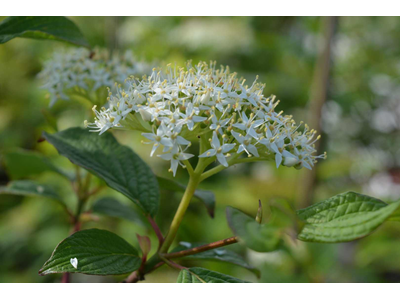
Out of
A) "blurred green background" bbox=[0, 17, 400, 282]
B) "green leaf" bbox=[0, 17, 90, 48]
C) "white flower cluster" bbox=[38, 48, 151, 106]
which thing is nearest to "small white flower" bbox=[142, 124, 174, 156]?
"green leaf" bbox=[0, 17, 90, 48]

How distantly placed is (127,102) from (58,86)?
0.46 m

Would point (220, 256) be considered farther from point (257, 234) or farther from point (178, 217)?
point (257, 234)

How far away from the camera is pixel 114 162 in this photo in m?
0.89

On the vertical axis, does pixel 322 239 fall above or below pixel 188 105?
below

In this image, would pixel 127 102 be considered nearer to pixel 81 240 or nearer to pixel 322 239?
pixel 81 240

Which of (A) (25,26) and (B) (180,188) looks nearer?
(A) (25,26)

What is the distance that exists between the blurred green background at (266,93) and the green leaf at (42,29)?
1.63 meters

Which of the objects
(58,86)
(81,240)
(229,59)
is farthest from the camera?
(229,59)

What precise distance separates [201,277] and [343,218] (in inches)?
10.5

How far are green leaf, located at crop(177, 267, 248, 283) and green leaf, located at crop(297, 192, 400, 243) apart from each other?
0.17m

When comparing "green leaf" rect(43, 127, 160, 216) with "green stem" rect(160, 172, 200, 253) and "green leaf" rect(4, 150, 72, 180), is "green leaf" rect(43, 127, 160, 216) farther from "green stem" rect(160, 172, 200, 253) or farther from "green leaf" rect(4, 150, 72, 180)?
"green leaf" rect(4, 150, 72, 180)

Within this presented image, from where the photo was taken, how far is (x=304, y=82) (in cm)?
348

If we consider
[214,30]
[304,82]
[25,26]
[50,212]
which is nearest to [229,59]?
[214,30]

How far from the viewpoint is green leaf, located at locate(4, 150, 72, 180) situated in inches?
45.5
